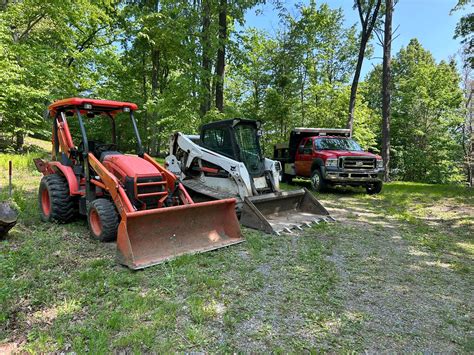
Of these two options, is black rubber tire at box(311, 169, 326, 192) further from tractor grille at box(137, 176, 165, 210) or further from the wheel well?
tractor grille at box(137, 176, 165, 210)

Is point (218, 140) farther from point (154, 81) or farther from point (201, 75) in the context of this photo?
point (154, 81)

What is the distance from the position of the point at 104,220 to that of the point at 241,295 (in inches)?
99.0

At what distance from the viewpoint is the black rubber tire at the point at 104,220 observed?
5.11 metres

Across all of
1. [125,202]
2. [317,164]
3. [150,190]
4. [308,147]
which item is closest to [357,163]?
[317,164]

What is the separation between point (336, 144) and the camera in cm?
1191

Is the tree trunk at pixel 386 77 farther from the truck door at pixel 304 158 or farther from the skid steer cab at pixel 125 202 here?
the skid steer cab at pixel 125 202

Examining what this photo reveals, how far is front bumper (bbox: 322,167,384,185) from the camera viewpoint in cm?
1066

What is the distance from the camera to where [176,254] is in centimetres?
471

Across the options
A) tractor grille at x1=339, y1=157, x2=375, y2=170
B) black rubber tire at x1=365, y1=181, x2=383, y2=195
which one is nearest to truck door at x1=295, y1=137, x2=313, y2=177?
tractor grille at x1=339, y1=157, x2=375, y2=170

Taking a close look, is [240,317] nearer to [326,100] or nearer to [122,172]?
[122,172]

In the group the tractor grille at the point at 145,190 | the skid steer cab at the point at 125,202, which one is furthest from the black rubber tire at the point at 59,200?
the tractor grille at the point at 145,190

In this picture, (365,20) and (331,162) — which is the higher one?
(365,20)

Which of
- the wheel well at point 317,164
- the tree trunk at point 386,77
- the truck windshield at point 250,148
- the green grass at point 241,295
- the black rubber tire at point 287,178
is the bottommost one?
the green grass at point 241,295

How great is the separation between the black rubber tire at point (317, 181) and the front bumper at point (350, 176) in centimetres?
26
